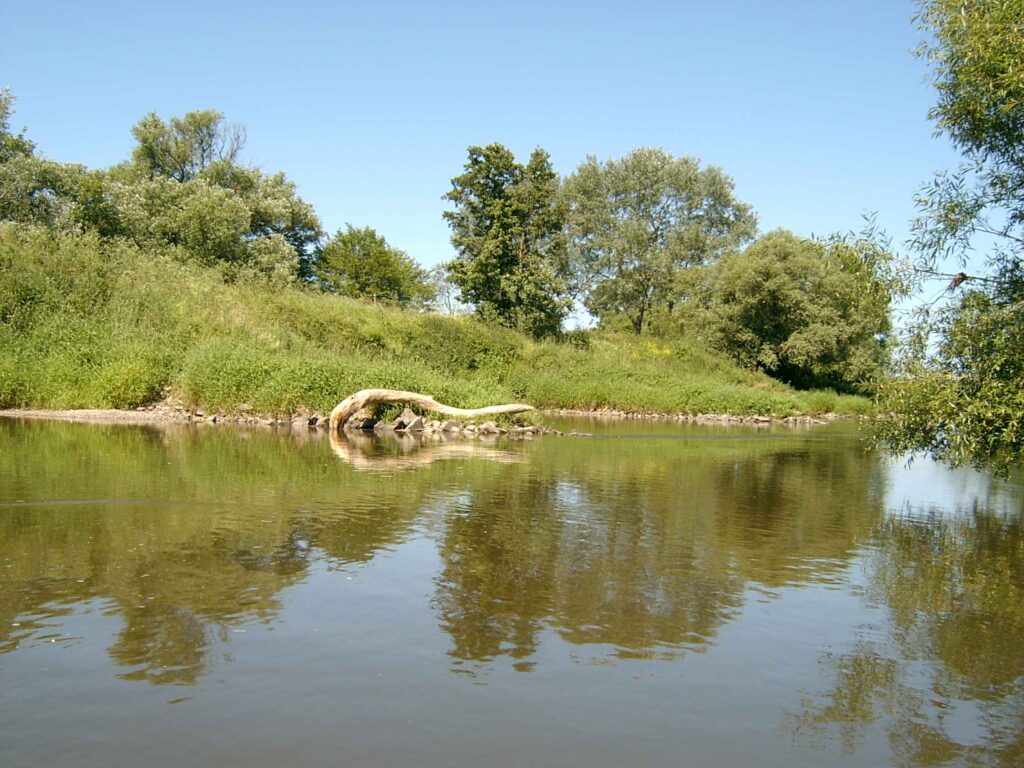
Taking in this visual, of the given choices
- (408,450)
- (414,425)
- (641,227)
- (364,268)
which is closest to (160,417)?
(414,425)

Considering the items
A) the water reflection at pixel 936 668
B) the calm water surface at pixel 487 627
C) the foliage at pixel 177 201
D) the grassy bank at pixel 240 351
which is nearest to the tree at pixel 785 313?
the grassy bank at pixel 240 351

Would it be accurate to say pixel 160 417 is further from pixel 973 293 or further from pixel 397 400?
pixel 973 293

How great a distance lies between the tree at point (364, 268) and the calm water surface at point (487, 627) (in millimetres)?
47699

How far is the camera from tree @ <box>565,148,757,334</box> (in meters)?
73.4

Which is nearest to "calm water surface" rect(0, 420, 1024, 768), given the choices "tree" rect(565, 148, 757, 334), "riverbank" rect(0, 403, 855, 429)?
"riverbank" rect(0, 403, 855, 429)

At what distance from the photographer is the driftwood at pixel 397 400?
27344mm

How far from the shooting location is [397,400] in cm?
2831

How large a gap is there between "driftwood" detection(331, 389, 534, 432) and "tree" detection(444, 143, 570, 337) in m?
24.9

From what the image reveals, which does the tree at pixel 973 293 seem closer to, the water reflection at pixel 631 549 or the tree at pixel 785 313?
the water reflection at pixel 631 549

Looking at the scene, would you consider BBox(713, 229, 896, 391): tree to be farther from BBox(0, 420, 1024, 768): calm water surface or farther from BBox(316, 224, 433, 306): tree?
BBox(0, 420, 1024, 768): calm water surface

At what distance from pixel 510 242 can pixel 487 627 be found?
49.3 m

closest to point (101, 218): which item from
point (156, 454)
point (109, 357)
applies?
point (109, 357)

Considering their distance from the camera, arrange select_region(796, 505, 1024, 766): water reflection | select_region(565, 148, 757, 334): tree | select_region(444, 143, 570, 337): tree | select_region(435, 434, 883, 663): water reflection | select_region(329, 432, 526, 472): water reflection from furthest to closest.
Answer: select_region(565, 148, 757, 334): tree < select_region(444, 143, 570, 337): tree < select_region(329, 432, 526, 472): water reflection < select_region(435, 434, 883, 663): water reflection < select_region(796, 505, 1024, 766): water reflection

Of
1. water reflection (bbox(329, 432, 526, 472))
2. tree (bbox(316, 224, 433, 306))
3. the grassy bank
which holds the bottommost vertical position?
water reflection (bbox(329, 432, 526, 472))
